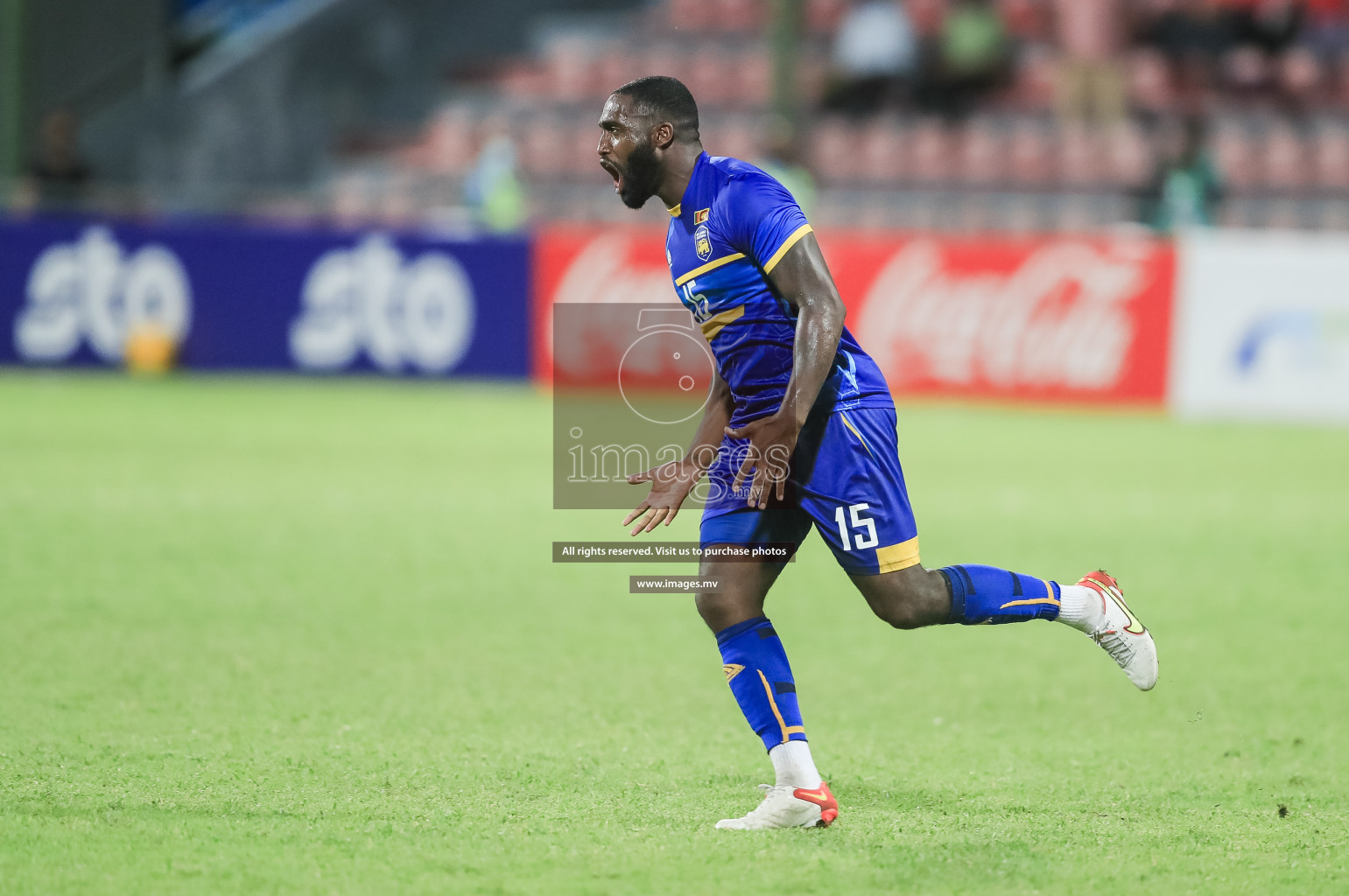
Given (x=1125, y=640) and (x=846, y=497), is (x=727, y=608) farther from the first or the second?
(x=1125, y=640)

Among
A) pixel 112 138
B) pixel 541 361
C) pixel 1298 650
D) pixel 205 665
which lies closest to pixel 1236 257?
pixel 541 361

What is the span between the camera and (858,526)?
15.0 feet

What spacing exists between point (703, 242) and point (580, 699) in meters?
2.23

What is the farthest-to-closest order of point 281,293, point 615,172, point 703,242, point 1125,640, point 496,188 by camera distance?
point 496,188
point 281,293
point 1125,640
point 615,172
point 703,242

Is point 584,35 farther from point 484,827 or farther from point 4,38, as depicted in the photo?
point 484,827

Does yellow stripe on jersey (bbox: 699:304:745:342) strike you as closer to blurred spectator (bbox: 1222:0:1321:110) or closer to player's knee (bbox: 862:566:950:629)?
player's knee (bbox: 862:566:950:629)

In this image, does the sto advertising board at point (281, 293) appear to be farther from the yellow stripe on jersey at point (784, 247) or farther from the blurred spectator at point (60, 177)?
the yellow stripe on jersey at point (784, 247)

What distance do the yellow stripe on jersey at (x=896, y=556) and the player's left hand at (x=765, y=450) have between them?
0.37 m

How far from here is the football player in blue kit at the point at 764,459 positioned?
178 inches

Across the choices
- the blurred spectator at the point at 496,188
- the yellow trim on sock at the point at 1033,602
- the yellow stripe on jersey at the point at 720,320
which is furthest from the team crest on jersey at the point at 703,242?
the blurred spectator at the point at 496,188

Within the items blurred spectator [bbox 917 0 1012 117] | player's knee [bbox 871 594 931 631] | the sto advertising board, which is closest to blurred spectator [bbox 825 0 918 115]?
blurred spectator [bbox 917 0 1012 117]

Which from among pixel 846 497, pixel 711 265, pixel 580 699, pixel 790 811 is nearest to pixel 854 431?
pixel 846 497

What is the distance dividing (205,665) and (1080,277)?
36.8ft

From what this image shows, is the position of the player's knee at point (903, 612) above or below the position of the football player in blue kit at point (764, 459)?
below
